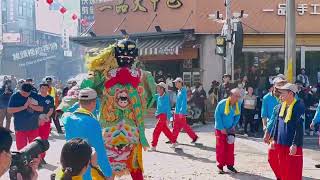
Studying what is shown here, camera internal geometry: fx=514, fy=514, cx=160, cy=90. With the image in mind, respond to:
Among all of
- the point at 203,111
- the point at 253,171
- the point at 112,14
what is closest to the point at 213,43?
the point at 203,111

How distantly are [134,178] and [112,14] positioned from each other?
56.3ft

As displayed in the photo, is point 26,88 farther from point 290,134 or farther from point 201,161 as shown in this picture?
point 290,134

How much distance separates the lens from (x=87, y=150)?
349 cm

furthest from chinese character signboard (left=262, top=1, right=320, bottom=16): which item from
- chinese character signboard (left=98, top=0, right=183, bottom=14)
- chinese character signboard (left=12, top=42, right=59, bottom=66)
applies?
chinese character signboard (left=12, top=42, right=59, bottom=66)

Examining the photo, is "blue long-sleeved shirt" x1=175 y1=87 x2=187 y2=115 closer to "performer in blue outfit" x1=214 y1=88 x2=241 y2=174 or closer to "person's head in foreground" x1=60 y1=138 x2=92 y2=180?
"performer in blue outfit" x1=214 y1=88 x2=241 y2=174

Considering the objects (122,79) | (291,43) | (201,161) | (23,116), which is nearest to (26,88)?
(23,116)

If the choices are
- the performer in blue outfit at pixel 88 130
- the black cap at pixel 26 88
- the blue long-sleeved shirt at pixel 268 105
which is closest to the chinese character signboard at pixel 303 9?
the blue long-sleeved shirt at pixel 268 105

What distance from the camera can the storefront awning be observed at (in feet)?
64.4

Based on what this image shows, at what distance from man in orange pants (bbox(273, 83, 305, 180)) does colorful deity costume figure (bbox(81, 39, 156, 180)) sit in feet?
6.41

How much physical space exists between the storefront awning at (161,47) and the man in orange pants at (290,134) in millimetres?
12550

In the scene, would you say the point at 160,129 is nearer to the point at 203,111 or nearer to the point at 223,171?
the point at 223,171

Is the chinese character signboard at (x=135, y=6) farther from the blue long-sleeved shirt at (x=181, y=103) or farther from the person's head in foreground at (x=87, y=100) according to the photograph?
the person's head in foreground at (x=87, y=100)

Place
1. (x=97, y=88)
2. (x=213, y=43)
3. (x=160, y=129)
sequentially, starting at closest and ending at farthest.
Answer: (x=97, y=88) → (x=160, y=129) → (x=213, y=43)

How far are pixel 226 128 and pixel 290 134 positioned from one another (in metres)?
2.01
